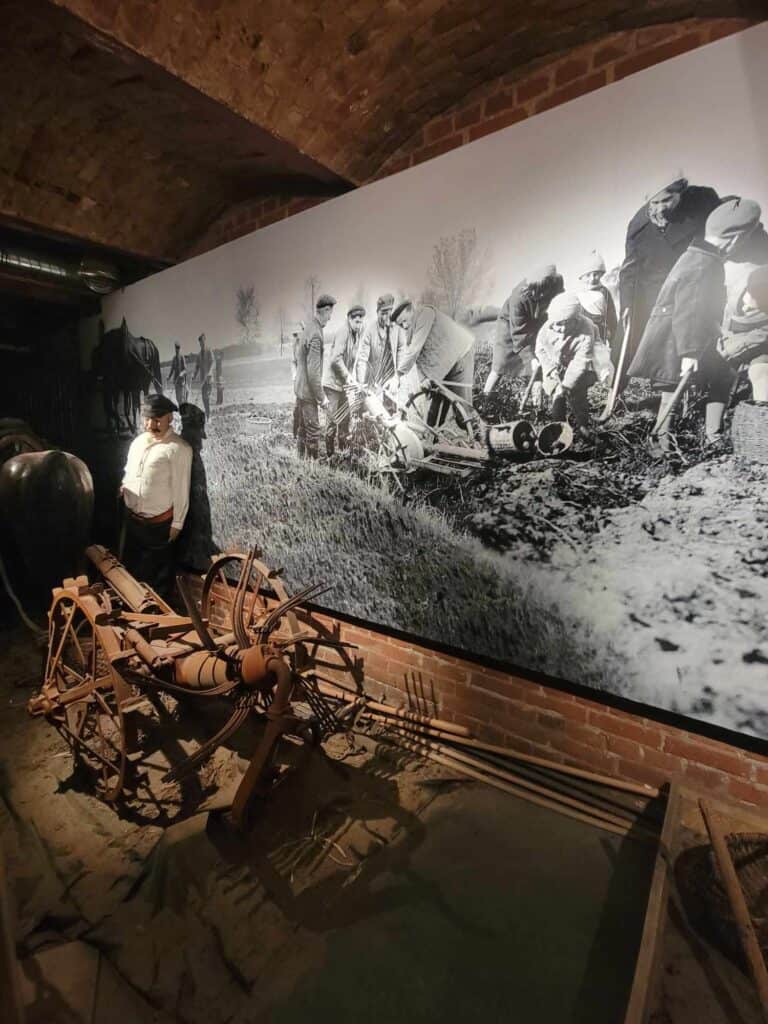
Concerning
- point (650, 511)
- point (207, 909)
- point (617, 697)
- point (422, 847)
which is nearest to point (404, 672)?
point (422, 847)

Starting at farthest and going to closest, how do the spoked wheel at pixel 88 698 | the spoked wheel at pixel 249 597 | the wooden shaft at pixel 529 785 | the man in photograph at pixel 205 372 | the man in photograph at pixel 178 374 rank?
the man in photograph at pixel 178 374
the man in photograph at pixel 205 372
the spoked wheel at pixel 249 597
the spoked wheel at pixel 88 698
the wooden shaft at pixel 529 785

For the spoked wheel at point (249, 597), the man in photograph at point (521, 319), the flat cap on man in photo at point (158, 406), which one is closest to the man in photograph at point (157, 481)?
the flat cap on man in photo at point (158, 406)

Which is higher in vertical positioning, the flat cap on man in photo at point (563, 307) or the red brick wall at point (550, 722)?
the flat cap on man in photo at point (563, 307)

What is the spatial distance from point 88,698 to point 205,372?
2.68 meters

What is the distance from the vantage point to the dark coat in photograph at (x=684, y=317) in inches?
80.6

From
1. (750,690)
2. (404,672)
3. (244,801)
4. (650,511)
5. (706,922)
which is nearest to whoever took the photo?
(706,922)

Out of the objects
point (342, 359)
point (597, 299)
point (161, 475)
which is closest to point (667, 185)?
point (597, 299)

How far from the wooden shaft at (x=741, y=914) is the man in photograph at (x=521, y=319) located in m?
2.23

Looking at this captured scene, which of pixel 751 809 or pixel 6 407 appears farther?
pixel 6 407

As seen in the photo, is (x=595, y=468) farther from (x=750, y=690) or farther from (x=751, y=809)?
(x=751, y=809)

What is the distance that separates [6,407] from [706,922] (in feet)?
27.3

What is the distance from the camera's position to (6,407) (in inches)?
258

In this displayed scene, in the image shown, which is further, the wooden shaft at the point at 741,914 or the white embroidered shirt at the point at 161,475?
the white embroidered shirt at the point at 161,475

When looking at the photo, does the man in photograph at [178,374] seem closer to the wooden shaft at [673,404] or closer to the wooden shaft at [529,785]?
the wooden shaft at [529,785]
